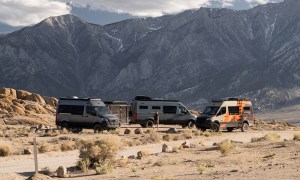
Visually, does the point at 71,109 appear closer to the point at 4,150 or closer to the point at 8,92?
Result: the point at 4,150

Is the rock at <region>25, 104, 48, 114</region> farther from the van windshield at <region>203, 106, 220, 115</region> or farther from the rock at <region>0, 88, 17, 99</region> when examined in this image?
the van windshield at <region>203, 106, 220, 115</region>

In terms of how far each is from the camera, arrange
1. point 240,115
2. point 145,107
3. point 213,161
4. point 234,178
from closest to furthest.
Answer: point 234,178
point 213,161
point 240,115
point 145,107

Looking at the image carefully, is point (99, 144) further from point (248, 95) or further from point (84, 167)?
point (248, 95)

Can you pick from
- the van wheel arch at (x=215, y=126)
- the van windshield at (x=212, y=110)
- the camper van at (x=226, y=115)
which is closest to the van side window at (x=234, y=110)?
the camper van at (x=226, y=115)

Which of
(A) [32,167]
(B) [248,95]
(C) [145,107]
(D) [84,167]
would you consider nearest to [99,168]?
(D) [84,167]

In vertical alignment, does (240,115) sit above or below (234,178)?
above

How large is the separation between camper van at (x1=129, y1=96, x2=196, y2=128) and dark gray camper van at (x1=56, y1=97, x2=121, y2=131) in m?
6.05

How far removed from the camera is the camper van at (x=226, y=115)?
3556 cm

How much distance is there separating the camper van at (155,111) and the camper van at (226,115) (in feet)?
14.5

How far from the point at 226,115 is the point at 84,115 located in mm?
10945

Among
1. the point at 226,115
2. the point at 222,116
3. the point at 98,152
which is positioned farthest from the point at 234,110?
the point at 98,152

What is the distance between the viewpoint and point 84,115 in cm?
3406

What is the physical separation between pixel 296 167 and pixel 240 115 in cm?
2213

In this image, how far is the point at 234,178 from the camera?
541 inches
